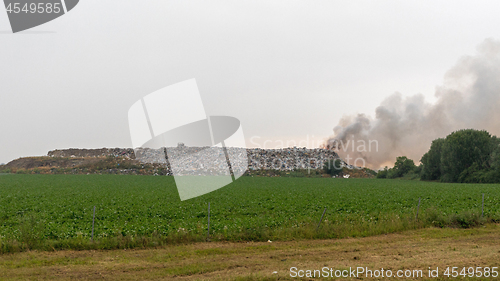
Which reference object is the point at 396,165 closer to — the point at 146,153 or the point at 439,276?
the point at 146,153

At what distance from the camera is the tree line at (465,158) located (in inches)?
2675

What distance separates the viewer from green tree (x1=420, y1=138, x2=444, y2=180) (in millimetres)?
83375

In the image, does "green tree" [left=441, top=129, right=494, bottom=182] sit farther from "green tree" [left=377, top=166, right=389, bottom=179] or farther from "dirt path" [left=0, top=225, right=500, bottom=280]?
"dirt path" [left=0, top=225, right=500, bottom=280]

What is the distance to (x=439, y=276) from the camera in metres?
8.00

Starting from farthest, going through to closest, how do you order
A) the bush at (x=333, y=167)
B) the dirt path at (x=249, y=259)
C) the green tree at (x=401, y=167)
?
the bush at (x=333, y=167) → the green tree at (x=401, y=167) → the dirt path at (x=249, y=259)

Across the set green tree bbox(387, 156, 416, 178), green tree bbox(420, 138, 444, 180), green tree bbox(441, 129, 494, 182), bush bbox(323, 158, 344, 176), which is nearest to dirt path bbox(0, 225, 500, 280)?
green tree bbox(441, 129, 494, 182)

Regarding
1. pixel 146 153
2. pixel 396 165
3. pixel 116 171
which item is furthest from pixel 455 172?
pixel 146 153

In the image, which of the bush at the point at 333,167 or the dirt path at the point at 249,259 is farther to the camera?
the bush at the point at 333,167

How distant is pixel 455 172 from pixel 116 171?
8790cm

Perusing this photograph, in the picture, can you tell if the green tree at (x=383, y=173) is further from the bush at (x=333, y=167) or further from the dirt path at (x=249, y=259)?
the dirt path at (x=249, y=259)

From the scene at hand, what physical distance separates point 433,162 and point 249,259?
8818 cm

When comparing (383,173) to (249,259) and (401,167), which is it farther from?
(249,259)

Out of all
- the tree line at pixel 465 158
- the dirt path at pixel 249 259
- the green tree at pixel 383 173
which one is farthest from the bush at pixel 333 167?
the dirt path at pixel 249 259

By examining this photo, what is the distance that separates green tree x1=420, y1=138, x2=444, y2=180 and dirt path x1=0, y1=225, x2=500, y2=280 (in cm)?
8054
